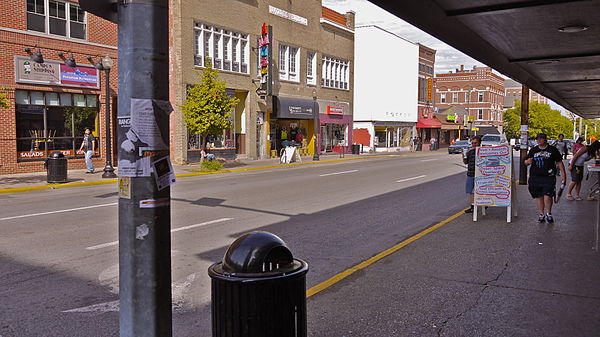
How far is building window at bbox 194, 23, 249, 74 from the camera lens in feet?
92.6

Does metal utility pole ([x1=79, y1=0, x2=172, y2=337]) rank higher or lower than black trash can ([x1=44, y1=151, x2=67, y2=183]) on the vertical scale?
higher

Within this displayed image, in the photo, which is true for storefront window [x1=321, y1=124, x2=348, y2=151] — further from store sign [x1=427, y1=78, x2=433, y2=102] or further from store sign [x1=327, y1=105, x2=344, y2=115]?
store sign [x1=427, y1=78, x2=433, y2=102]

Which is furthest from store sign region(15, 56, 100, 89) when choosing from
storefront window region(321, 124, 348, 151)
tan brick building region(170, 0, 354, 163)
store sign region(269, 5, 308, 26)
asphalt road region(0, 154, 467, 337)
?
storefront window region(321, 124, 348, 151)

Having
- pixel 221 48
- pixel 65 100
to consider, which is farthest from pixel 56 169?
pixel 221 48

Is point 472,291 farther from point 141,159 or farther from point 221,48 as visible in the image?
point 221,48

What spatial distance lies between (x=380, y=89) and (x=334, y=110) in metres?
10.5

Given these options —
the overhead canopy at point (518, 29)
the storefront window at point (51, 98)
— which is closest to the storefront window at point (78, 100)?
the storefront window at point (51, 98)

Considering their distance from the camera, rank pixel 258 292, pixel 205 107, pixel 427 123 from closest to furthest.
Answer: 1. pixel 258 292
2. pixel 205 107
3. pixel 427 123

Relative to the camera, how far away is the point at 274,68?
111 ft

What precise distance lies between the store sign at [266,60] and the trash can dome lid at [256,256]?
93.2 ft

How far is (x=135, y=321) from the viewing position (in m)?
2.96

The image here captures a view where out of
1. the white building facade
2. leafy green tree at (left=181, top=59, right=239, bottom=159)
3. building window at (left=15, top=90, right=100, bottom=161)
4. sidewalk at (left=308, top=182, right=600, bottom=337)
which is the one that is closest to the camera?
sidewalk at (left=308, top=182, right=600, bottom=337)

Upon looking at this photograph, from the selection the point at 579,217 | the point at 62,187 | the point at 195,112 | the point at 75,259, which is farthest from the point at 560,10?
the point at 195,112

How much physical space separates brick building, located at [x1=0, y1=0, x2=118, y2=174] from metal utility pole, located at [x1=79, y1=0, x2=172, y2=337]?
64.3ft
